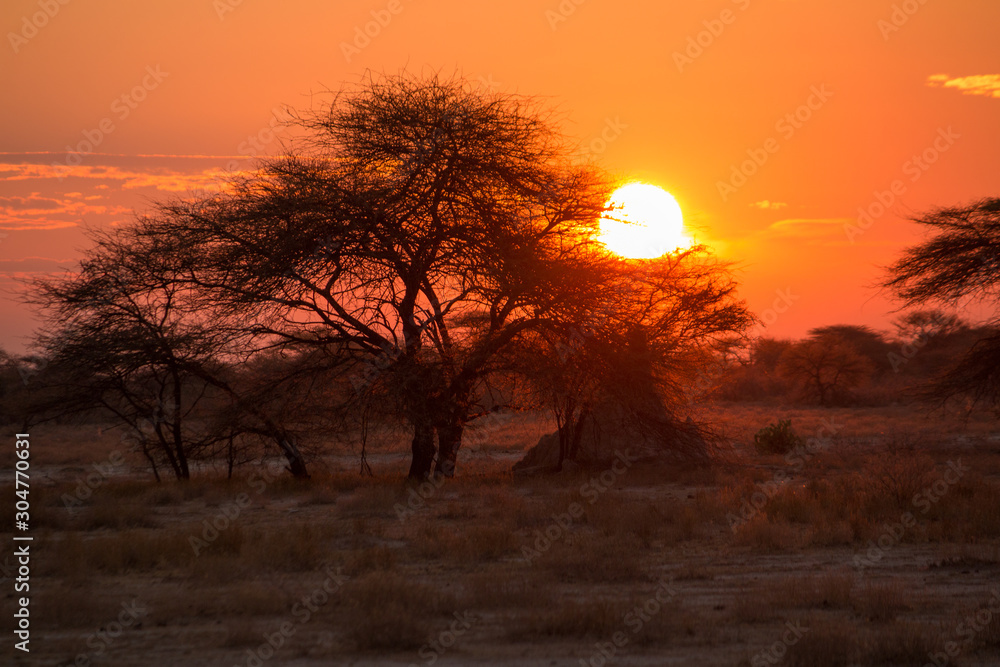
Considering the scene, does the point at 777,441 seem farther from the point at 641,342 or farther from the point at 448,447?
the point at 448,447

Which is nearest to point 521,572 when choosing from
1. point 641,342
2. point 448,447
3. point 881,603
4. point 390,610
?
point 390,610

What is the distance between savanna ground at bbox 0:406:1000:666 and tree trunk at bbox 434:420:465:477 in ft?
2.26

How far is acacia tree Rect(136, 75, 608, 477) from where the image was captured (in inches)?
552

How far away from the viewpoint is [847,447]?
22.3 metres

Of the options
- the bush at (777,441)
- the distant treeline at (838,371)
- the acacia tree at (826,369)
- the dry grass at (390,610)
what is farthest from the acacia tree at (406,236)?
the acacia tree at (826,369)

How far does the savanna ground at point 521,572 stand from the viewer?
6.38 metres

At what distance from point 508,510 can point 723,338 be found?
272 inches

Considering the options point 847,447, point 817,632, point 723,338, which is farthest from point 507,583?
point 847,447

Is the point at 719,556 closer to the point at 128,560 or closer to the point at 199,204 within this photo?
the point at 128,560

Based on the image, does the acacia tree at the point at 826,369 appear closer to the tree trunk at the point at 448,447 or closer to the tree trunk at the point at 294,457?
the tree trunk at the point at 448,447

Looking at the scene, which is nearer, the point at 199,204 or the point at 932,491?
the point at 932,491

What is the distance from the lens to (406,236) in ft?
47.1

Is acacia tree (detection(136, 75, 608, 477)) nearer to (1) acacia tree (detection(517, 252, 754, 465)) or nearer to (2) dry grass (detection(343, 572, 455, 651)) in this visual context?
(1) acacia tree (detection(517, 252, 754, 465))

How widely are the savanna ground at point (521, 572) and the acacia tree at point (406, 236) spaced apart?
290 cm
